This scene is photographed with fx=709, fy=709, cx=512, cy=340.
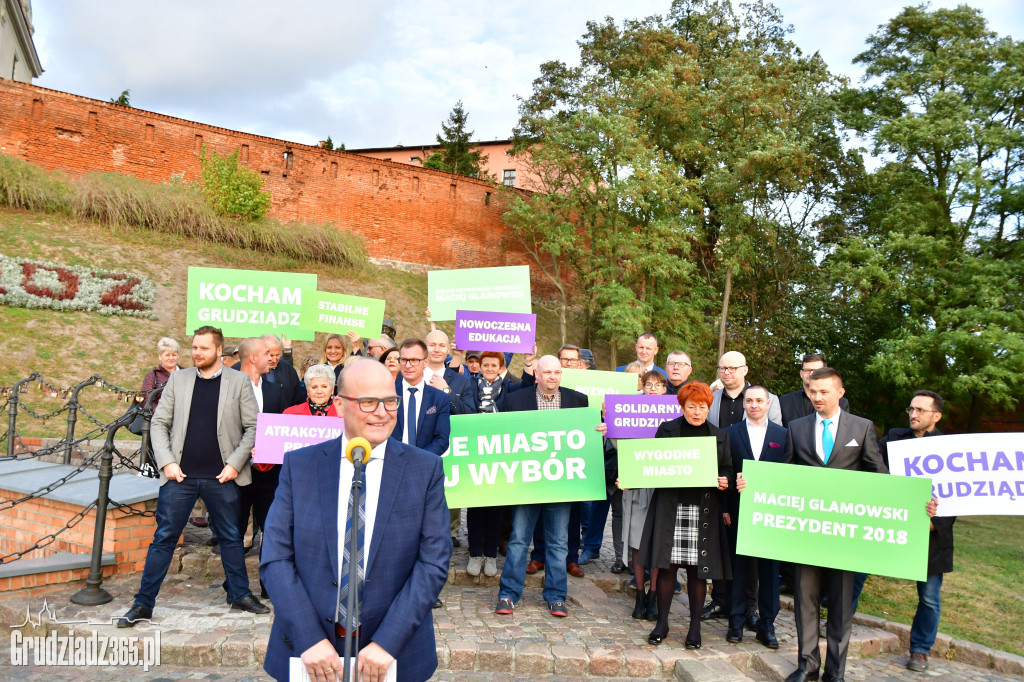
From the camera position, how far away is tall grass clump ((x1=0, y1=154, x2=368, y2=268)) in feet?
62.5

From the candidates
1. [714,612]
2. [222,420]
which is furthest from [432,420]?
Result: [714,612]

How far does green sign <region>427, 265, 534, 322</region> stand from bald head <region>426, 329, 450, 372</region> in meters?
1.76

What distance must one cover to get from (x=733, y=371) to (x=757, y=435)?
2.46 ft

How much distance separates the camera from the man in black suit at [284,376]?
710 centimetres

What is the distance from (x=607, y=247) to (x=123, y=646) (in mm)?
21474

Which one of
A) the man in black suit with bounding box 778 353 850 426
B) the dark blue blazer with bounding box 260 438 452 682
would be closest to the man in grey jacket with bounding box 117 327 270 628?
the dark blue blazer with bounding box 260 438 452 682

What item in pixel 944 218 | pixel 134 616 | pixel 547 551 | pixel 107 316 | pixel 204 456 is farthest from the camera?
pixel 944 218

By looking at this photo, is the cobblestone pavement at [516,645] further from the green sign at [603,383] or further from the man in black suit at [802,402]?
the green sign at [603,383]

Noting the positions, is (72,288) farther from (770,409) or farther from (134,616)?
(770,409)

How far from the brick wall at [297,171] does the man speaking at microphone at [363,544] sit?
22.9 m

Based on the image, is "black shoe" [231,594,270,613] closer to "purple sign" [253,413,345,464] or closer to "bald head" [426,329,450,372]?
"purple sign" [253,413,345,464]

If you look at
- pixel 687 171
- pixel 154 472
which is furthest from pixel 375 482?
pixel 687 171

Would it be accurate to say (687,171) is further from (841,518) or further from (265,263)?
(841,518)

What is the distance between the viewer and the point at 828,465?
5230 millimetres
